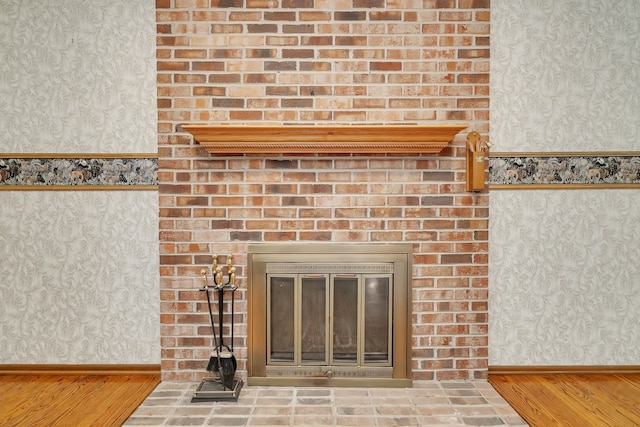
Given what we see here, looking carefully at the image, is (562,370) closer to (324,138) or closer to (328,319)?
(328,319)

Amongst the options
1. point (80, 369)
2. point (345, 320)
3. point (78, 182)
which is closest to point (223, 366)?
point (345, 320)

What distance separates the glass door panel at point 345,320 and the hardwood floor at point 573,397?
0.78 meters

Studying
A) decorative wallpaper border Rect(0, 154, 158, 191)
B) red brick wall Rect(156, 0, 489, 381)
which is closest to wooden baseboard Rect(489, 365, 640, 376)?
red brick wall Rect(156, 0, 489, 381)

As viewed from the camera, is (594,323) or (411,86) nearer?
(411,86)

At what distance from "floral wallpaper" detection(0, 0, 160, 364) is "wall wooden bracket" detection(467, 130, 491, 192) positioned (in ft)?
5.60

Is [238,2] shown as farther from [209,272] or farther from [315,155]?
[209,272]

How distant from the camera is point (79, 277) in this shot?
8.89 feet

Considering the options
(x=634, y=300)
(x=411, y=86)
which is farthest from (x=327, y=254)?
(x=634, y=300)

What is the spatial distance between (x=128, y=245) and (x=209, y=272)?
0.53m

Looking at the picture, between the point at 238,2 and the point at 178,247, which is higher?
the point at 238,2

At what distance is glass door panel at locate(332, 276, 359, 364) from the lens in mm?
2520

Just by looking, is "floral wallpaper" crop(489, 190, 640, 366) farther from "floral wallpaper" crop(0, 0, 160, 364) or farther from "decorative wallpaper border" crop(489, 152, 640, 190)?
"floral wallpaper" crop(0, 0, 160, 364)

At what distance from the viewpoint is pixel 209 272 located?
2553 mm

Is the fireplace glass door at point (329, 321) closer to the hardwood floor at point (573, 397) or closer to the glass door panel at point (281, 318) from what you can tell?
the glass door panel at point (281, 318)
